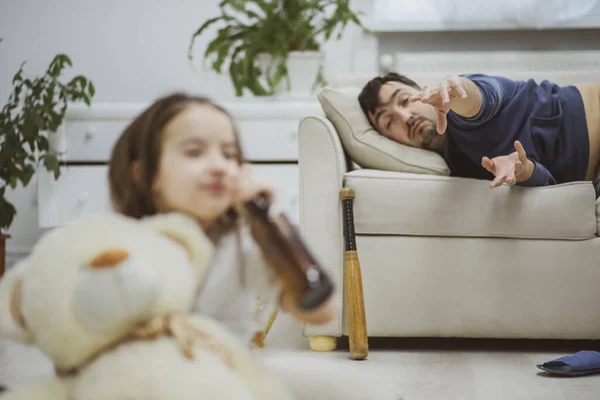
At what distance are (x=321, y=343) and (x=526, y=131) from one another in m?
0.63

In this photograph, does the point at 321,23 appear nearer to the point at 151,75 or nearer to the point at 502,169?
the point at 151,75

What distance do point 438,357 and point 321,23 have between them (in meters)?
1.61

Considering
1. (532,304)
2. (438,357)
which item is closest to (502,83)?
(532,304)

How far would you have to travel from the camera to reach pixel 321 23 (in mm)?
2732

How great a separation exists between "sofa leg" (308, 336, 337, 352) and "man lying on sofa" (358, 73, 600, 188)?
0.46 m

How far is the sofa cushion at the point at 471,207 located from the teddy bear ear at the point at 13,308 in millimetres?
1066

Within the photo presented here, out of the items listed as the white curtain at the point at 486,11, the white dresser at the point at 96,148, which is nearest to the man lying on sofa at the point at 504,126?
the white dresser at the point at 96,148

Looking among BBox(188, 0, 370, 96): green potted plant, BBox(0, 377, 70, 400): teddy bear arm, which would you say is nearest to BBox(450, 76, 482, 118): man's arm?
BBox(0, 377, 70, 400): teddy bear arm

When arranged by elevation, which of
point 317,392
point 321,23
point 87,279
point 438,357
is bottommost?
point 438,357

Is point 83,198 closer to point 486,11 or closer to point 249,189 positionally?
point 486,11

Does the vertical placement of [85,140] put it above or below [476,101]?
below

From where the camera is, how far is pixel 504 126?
1548mm

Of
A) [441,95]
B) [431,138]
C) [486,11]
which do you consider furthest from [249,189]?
[486,11]

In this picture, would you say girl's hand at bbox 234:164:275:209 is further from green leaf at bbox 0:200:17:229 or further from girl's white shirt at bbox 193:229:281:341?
green leaf at bbox 0:200:17:229
